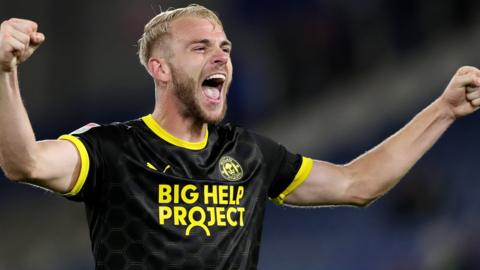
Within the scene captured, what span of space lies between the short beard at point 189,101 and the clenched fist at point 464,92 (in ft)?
3.23

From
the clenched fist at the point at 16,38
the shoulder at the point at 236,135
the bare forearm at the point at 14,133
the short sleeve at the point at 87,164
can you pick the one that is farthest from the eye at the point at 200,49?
the clenched fist at the point at 16,38

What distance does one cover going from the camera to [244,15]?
904cm

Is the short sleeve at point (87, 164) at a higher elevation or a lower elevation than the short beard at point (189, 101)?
lower

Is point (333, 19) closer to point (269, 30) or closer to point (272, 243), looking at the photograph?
point (269, 30)

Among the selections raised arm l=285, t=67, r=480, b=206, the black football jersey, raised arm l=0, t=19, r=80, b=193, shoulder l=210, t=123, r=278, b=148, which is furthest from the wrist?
raised arm l=0, t=19, r=80, b=193

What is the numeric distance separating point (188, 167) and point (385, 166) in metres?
0.90

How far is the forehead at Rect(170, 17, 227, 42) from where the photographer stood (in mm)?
3541

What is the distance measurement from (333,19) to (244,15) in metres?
0.91

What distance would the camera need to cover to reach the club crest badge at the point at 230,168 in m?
3.42

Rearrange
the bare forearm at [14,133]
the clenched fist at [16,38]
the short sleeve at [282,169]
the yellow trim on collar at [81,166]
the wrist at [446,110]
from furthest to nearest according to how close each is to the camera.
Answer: the wrist at [446,110], the short sleeve at [282,169], the yellow trim on collar at [81,166], the bare forearm at [14,133], the clenched fist at [16,38]

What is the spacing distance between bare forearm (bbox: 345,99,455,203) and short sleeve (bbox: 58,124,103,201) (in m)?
1.14

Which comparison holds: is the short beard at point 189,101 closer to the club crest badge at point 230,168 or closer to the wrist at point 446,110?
the club crest badge at point 230,168

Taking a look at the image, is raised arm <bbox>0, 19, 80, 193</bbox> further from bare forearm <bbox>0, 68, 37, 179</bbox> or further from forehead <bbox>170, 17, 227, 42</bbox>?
forehead <bbox>170, 17, 227, 42</bbox>

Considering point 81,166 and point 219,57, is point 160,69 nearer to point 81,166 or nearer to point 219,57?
point 219,57
